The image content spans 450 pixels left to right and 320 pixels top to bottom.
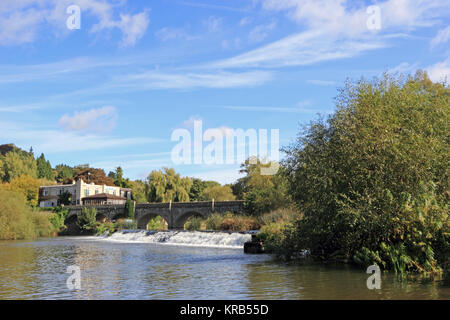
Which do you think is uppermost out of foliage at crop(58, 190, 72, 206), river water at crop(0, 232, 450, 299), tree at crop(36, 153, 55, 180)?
tree at crop(36, 153, 55, 180)

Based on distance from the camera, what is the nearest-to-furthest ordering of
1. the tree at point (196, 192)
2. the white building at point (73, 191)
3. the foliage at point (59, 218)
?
the foliage at point (59, 218)
the tree at point (196, 192)
the white building at point (73, 191)

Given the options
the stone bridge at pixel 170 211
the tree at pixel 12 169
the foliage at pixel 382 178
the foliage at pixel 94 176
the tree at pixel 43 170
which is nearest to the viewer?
the foliage at pixel 382 178

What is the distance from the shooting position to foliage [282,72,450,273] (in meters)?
14.0

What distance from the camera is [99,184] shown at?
89000mm

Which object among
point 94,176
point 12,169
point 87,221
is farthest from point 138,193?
point 87,221

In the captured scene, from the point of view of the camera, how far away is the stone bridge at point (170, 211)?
52.4 m

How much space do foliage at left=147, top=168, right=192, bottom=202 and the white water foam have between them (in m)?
23.5

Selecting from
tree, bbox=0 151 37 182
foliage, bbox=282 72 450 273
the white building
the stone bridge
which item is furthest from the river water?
tree, bbox=0 151 37 182

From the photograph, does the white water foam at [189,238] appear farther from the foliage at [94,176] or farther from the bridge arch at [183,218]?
the foliage at [94,176]

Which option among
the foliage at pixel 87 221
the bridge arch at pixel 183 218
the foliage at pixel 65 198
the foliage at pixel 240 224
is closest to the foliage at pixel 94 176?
the foliage at pixel 65 198

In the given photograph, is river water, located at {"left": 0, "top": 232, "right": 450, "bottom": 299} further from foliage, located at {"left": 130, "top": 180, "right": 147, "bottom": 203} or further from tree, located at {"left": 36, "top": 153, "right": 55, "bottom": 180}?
tree, located at {"left": 36, "top": 153, "right": 55, "bottom": 180}

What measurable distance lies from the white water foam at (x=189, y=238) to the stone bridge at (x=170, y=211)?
1024 cm
